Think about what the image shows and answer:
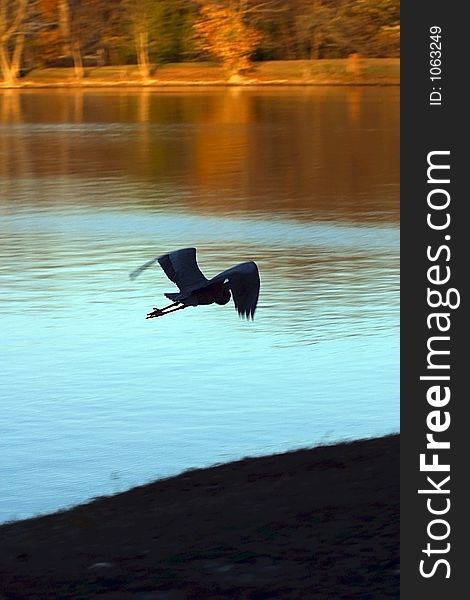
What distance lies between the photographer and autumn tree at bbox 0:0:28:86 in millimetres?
55625

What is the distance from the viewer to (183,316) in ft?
36.2

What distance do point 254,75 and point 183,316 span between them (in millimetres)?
43693

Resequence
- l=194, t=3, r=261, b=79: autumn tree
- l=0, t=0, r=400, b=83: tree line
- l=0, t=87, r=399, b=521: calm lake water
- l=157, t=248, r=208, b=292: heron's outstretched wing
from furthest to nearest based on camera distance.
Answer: l=0, t=0, r=400, b=83: tree line → l=194, t=3, r=261, b=79: autumn tree → l=157, t=248, r=208, b=292: heron's outstretched wing → l=0, t=87, r=399, b=521: calm lake water

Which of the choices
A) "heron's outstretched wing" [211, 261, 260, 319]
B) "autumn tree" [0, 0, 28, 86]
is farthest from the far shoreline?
"heron's outstretched wing" [211, 261, 260, 319]

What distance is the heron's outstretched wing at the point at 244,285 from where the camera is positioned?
23.7 feet

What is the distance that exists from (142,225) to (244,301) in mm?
8956

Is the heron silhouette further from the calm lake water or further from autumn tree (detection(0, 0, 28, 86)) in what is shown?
autumn tree (detection(0, 0, 28, 86))

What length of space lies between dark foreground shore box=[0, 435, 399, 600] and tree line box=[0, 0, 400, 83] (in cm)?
4838

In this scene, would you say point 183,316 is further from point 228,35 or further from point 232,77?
point 228,35

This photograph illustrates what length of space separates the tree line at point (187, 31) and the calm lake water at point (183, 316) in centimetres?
3056

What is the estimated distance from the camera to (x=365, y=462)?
631 centimetres

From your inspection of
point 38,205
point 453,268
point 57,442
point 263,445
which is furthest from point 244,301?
point 38,205

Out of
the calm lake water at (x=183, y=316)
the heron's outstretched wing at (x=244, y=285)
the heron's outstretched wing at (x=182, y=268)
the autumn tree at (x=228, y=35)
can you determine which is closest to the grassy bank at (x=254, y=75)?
the autumn tree at (x=228, y=35)

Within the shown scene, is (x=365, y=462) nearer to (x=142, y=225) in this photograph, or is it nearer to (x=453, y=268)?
(x=453, y=268)
